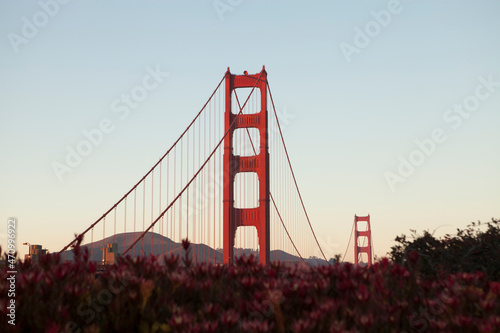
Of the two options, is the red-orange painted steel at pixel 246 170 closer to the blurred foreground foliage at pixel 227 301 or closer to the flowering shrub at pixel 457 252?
the flowering shrub at pixel 457 252

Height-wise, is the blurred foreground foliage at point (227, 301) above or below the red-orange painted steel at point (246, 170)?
below

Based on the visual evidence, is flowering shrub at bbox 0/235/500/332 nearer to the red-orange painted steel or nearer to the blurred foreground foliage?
the blurred foreground foliage

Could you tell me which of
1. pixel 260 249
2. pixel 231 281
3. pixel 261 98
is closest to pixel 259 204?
pixel 260 249

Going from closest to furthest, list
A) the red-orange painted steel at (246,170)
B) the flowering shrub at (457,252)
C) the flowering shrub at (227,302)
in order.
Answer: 1. the flowering shrub at (227,302)
2. the flowering shrub at (457,252)
3. the red-orange painted steel at (246,170)

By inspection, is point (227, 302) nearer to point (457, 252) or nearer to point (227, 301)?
point (227, 301)

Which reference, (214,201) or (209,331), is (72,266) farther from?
(214,201)

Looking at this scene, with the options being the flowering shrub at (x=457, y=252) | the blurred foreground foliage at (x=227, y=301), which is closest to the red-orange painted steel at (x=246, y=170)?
the flowering shrub at (x=457, y=252)

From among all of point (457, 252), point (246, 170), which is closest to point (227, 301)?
point (457, 252)
